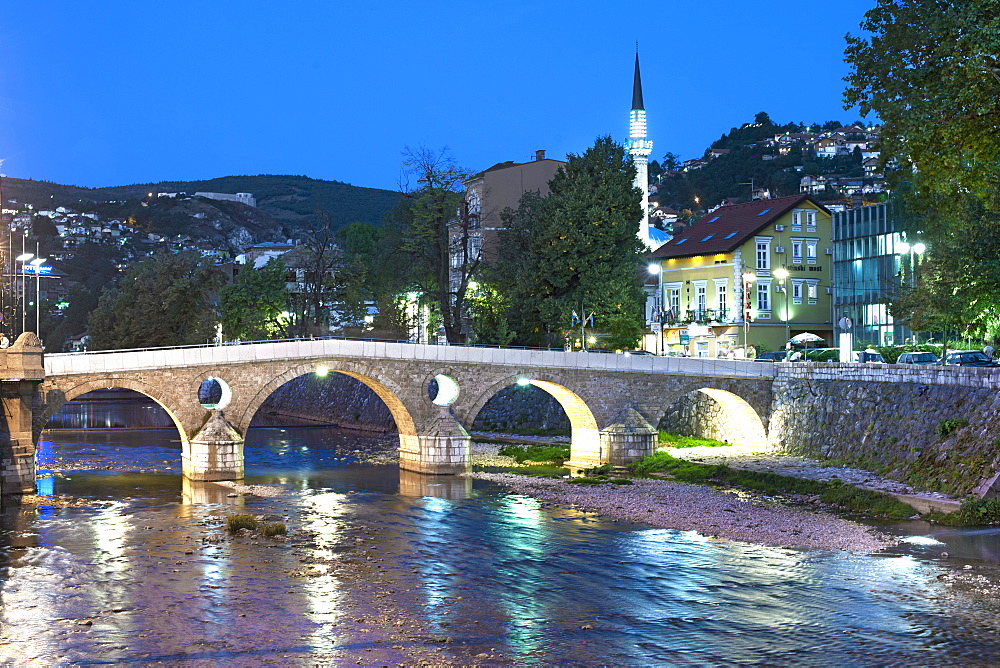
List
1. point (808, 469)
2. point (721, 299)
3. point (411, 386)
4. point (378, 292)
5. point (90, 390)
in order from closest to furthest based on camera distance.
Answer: point (90, 390) < point (808, 469) < point (411, 386) < point (721, 299) < point (378, 292)

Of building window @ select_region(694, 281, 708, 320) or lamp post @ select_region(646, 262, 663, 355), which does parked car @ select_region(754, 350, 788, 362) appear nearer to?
building window @ select_region(694, 281, 708, 320)

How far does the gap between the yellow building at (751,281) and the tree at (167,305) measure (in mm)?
34256

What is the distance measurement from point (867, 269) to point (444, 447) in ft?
102

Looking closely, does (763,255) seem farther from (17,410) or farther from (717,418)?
(17,410)

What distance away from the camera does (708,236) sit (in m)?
61.2

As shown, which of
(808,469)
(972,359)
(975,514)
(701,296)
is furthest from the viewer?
(701,296)

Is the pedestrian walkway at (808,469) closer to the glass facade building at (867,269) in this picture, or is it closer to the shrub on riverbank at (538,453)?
the shrub on riverbank at (538,453)

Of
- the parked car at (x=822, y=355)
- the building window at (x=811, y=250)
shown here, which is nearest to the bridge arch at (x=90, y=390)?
the parked car at (x=822, y=355)

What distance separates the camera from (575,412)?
42.8m

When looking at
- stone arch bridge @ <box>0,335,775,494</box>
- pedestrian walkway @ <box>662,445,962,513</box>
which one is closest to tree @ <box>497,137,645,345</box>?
stone arch bridge @ <box>0,335,775,494</box>

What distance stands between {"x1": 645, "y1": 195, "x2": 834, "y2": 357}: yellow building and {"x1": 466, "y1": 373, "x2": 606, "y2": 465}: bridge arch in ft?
48.8

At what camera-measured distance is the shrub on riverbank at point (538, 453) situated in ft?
141

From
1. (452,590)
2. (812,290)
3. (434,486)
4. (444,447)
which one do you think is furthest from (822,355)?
(452,590)

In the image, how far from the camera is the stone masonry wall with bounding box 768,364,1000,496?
29312 mm
